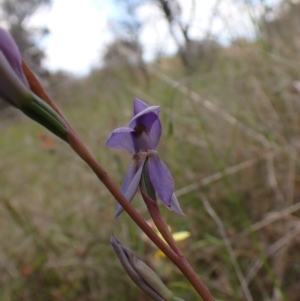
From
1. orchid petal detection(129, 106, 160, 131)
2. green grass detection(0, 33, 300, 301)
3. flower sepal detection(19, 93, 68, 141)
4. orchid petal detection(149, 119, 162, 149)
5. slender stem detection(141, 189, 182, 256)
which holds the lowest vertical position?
green grass detection(0, 33, 300, 301)

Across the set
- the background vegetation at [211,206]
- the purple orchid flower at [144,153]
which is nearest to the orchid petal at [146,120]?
the purple orchid flower at [144,153]

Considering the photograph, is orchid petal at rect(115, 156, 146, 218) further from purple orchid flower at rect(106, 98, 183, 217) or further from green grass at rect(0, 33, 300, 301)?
green grass at rect(0, 33, 300, 301)

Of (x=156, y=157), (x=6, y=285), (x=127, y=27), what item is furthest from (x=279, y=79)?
(x=127, y=27)

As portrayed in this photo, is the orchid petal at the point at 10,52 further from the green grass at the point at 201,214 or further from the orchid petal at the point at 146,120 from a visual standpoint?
the green grass at the point at 201,214

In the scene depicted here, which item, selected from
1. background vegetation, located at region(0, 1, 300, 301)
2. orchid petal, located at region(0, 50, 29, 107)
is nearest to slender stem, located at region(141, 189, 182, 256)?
orchid petal, located at region(0, 50, 29, 107)

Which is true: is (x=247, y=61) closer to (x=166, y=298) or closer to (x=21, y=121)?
(x=166, y=298)

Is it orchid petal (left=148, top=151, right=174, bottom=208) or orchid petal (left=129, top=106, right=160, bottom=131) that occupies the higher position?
orchid petal (left=129, top=106, right=160, bottom=131)

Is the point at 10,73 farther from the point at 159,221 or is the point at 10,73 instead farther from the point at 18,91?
the point at 159,221
